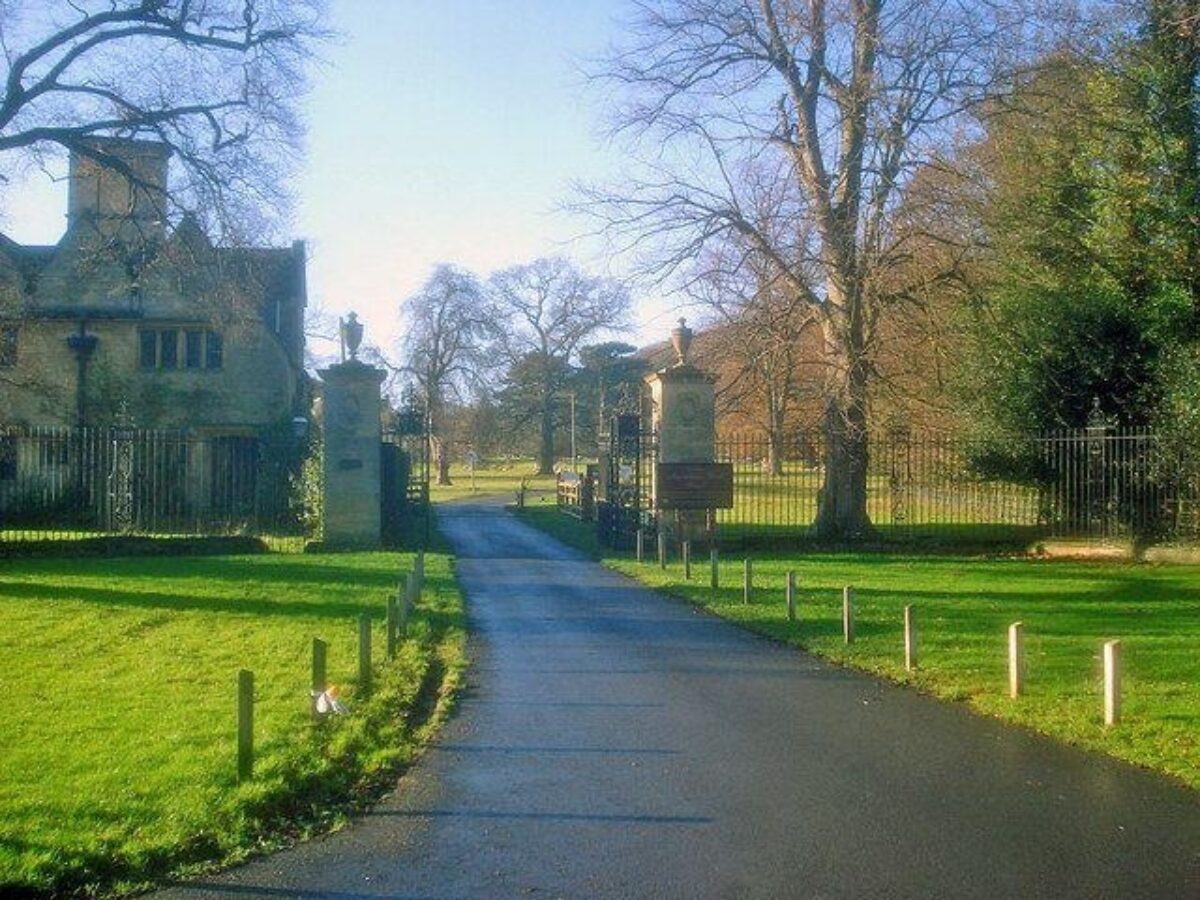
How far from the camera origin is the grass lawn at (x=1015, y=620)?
9500 mm

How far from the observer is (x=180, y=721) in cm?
917

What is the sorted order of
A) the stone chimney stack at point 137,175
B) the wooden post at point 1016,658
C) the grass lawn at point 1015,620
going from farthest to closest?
the stone chimney stack at point 137,175
the wooden post at point 1016,658
the grass lawn at point 1015,620

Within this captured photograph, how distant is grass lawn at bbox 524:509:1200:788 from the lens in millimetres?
9500

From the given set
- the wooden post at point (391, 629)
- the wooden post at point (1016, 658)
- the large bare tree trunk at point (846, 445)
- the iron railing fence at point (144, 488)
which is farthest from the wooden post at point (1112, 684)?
the iron railing fence at point (144, 488)

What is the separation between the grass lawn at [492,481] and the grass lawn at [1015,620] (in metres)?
32.4

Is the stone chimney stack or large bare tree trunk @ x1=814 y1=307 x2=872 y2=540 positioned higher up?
the stone chimney stack

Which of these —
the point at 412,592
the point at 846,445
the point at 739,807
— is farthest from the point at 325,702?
the point at 846,445

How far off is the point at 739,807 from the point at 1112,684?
11.4 feet

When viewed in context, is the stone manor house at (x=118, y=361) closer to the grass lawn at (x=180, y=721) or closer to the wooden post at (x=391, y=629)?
the grass lawn at (x=180, y=721)

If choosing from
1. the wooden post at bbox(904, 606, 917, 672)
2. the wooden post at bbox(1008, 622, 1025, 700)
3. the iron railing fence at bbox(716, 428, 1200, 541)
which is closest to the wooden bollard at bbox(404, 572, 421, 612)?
the wooden post at bbox(904, 606, 917, 672)

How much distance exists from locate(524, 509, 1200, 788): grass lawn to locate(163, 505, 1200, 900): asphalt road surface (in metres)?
0.49

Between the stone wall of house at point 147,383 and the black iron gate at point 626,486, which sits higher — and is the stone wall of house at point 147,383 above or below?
above

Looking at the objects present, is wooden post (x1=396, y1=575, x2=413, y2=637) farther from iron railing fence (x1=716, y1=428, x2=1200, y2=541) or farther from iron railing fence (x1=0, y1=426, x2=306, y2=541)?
iron railing fence (x1=0, y1=426, x2=306, y2=541)

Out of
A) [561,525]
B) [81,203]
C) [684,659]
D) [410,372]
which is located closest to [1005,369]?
[561,525]
